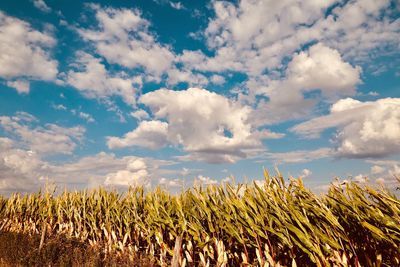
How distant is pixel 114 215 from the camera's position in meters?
9.47

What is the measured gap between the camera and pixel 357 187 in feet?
14.8

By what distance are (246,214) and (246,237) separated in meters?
0.79

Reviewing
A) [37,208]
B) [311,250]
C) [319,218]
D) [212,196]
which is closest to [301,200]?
[319,218]

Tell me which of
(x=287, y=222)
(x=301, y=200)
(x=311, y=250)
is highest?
(x=301, y=200)

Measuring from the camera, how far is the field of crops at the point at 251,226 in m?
4.34

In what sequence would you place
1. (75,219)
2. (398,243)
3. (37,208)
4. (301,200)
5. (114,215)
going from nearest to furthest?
1. (398,243)
2. (301,200)
3. (114,215)
4. (75,219)
5. (37,208)

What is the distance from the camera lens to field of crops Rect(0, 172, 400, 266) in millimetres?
4344

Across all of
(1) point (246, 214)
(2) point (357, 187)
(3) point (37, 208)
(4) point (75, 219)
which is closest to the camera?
(2) point (357, 187)

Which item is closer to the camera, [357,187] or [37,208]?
[357,187]

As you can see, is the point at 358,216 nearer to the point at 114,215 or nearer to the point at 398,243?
the point at 398,243

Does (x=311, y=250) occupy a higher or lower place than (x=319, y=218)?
lower

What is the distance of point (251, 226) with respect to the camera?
17.4 feet

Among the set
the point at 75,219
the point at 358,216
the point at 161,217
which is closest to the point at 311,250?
the point at 358,216

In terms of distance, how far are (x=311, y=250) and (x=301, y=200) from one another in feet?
2.59
